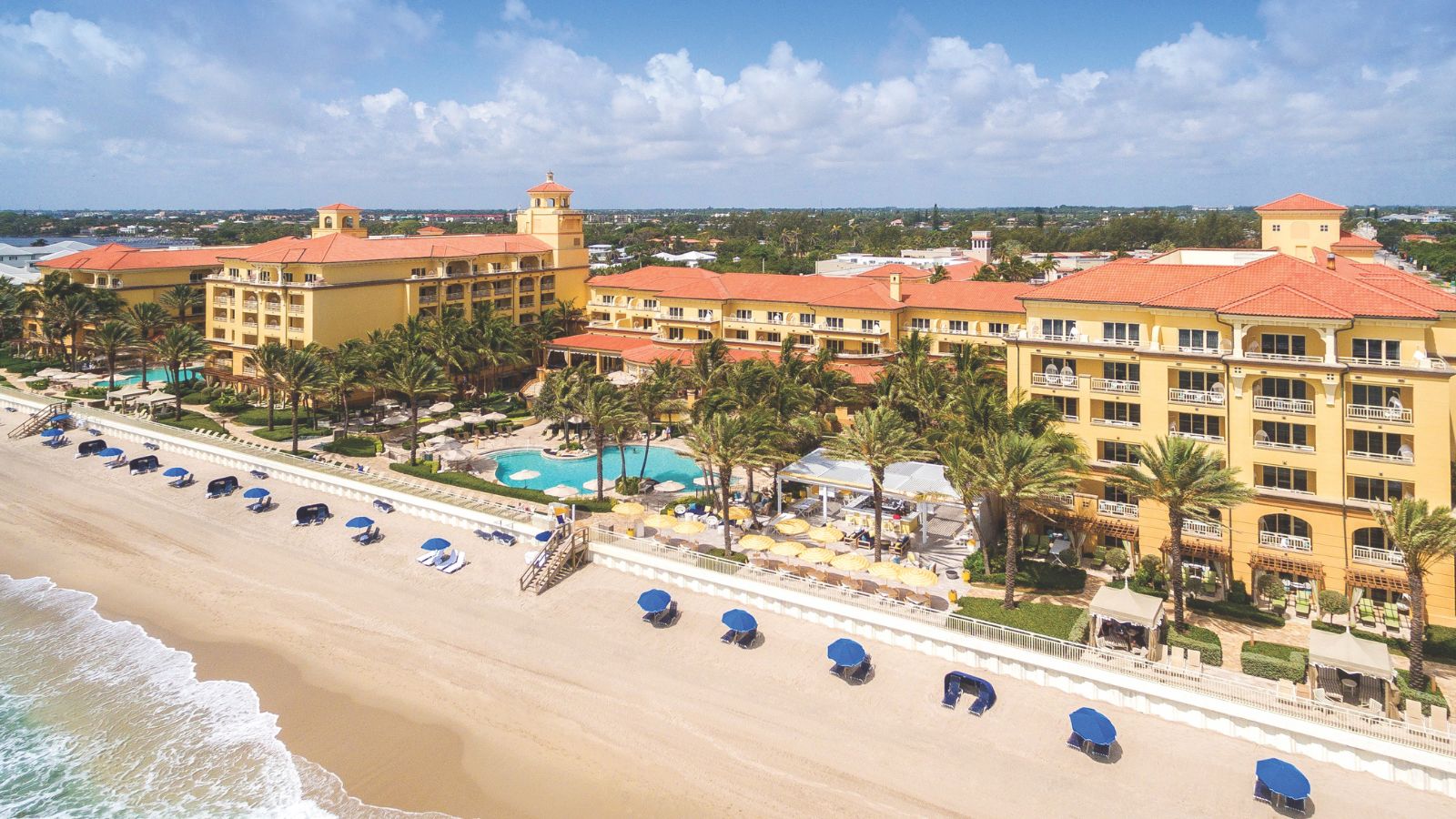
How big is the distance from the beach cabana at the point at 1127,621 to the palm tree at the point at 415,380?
41172 millimetres

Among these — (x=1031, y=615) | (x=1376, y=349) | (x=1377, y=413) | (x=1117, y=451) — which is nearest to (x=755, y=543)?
(x=1031, y=615)

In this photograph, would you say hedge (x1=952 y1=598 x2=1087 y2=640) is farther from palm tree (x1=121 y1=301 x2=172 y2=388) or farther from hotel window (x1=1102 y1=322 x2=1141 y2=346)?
palm tree (x1=121 y1=301 x2=172 y2=388)

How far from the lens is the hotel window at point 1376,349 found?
3416 cm

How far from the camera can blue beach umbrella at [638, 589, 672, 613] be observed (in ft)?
112

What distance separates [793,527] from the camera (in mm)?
40125

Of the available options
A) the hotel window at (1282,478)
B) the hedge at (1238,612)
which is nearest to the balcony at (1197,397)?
the hotel window at (1282,478)

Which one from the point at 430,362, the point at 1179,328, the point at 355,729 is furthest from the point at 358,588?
the point at 1179,328

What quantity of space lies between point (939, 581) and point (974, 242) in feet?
453

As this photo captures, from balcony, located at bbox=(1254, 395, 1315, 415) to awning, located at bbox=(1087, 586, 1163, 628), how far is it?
11.0m

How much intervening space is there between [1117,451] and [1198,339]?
20.3 ft

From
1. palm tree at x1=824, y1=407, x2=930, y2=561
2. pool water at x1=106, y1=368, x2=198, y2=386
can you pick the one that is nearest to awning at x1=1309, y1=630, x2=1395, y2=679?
palm tree at x1=824, y1=407, x2=930, y2=561

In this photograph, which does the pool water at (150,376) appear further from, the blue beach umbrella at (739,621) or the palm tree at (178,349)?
the blue beach umbrella at (739,621)

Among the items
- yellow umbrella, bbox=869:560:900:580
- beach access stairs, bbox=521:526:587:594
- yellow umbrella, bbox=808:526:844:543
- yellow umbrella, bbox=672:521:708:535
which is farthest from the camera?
yellow umbrella, bbox=672:521:708:535

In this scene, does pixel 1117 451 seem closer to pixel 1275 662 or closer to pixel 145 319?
pixel 1275 662
